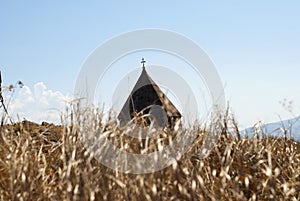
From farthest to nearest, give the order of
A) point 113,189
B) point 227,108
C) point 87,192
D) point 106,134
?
1. point 227,108
2. point 106,134
3. point 113,189
4. point 87,192

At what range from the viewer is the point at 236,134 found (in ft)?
21.3

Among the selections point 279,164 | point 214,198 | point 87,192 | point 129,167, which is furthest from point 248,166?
point 87,192

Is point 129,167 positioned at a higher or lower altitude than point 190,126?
lower

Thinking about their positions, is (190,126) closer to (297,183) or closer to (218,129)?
(218,129)

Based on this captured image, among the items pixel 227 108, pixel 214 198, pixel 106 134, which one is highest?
pixel 227 108

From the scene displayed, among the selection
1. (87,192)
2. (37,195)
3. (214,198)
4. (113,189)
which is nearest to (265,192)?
(214,198)

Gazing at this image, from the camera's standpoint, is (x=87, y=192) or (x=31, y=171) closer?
(x=87, y=192)

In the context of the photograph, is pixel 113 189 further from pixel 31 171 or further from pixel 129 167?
pixel 31 171

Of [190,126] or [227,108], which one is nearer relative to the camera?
[190,126]

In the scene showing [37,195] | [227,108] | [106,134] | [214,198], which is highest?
[227,108]

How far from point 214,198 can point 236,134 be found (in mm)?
A: 2117

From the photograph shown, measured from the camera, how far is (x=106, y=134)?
15.8ft

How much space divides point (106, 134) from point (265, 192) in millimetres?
2020

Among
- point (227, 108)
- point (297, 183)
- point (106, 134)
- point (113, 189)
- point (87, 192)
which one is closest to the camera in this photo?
point (87, 192)
